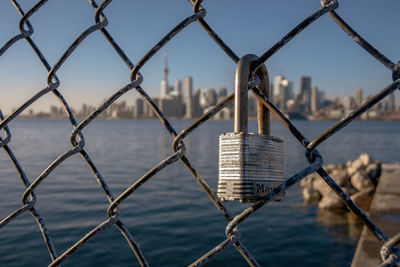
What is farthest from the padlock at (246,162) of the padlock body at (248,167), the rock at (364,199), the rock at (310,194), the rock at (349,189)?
the rock at (310,194)

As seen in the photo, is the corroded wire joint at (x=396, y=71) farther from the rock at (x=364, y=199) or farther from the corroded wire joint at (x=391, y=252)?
the rock at (x=364, y=199)

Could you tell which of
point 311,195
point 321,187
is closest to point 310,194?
point 311,195

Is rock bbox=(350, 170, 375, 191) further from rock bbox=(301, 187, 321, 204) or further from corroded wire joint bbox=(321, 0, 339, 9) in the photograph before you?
corroded wire joint bbox=(321, 0, 339, 9)

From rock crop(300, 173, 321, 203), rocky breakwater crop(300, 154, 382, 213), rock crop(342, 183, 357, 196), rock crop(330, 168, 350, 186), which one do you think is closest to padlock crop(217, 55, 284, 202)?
rocky breakwater crop(300, 154, 382, 213)

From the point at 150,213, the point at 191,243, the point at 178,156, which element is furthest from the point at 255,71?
the point at 150,213

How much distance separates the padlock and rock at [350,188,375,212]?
13.1 m

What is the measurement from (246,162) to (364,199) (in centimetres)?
1356

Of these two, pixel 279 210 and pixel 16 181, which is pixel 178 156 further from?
pixel 16 181

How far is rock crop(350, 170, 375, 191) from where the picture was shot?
46.8 ft

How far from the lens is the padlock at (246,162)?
1.05 m

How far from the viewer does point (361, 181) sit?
14.5 m

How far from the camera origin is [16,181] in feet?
75.9

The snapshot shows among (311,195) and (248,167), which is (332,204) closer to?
(311,195)

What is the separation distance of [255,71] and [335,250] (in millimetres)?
11700
